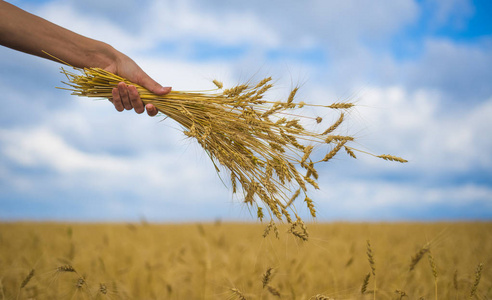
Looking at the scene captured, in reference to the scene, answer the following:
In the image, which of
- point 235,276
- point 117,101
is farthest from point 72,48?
point 235,276

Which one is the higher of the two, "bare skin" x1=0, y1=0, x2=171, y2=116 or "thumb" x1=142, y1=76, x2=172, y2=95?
"bare skin" x1=0, y1=0, x2=171, y2=116

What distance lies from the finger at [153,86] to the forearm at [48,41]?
0.39 meters

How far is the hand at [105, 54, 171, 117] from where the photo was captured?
222cm

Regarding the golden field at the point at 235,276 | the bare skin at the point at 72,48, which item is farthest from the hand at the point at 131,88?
the golden field at the point at 235,276

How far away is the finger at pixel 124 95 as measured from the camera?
2.21m

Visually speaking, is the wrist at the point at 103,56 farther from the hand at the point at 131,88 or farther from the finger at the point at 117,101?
the finger at the point at 117,101

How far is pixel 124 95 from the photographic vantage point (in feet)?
7.39

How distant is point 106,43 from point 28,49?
52 centimetres

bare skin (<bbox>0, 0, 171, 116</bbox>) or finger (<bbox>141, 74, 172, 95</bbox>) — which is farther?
bare skin (<bbox>0, 0, 171, 116</bbox>)

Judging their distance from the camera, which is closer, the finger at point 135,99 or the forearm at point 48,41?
the finger at point 135,99

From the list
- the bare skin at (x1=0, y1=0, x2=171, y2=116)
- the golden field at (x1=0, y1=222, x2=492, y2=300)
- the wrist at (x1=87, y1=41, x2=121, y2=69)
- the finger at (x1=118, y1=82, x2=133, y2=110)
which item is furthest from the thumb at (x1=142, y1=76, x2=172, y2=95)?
the golden field at (x1=0, y1=222, x2=492, y2=300)

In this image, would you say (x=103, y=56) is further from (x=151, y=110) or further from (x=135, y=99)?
(x=151, y=110)

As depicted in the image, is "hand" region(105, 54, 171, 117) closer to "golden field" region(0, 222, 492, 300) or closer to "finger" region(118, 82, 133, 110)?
"finger" region(118, 82, 133, 110)

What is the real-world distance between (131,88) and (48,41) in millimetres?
775
